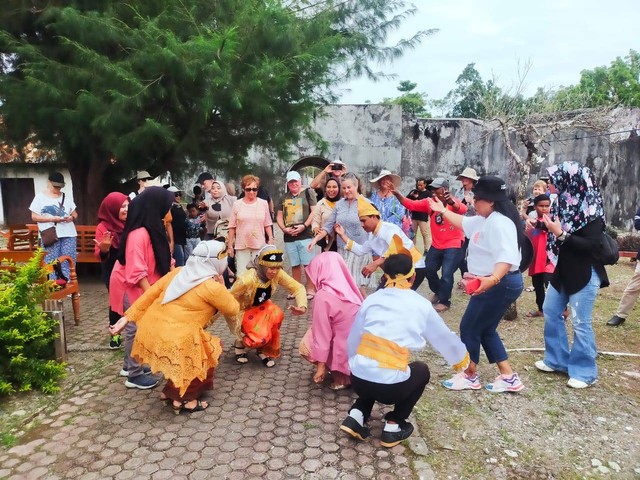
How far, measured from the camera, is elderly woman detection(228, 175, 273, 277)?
616 centimetres

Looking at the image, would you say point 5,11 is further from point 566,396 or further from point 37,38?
point 566,396

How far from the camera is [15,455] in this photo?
3121 mm

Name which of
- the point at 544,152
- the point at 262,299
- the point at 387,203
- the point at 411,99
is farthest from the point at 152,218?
the point at 411,99

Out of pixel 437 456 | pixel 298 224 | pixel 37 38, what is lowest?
pixel 437 456

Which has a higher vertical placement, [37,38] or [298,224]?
[37,38]

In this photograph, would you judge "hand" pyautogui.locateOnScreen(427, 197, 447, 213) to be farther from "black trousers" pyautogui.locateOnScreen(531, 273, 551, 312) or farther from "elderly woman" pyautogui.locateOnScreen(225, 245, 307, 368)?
"black trousers" pyautogui.locateOnScreen(531, 273, 551, 312)

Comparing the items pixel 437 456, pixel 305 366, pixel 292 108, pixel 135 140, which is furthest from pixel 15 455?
pixel 292 108

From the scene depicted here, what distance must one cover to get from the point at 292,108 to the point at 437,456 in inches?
238

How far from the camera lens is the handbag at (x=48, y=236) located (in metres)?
6.11

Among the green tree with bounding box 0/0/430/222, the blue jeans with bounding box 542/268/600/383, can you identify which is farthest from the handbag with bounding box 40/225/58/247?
the blue jeans with bounding box 542/268/600/383

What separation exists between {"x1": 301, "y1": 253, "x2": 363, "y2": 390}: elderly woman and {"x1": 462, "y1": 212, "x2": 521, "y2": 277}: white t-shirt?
1039mm

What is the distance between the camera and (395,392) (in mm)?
3035

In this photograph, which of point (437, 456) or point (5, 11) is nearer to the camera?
point (437, 456)

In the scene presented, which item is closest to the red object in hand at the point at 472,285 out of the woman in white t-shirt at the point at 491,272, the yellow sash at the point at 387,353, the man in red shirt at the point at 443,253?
the woman in white t-shirt at the point at 491,272
